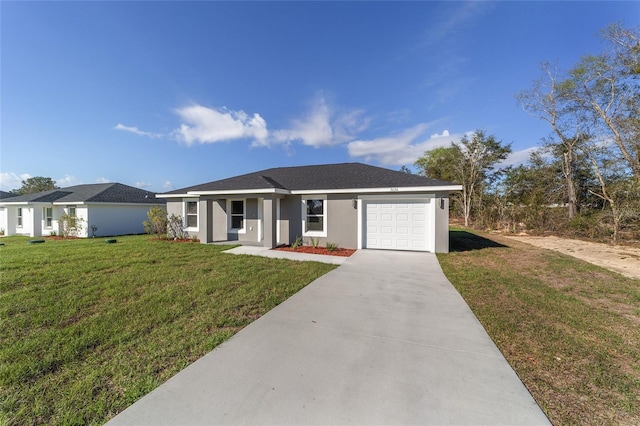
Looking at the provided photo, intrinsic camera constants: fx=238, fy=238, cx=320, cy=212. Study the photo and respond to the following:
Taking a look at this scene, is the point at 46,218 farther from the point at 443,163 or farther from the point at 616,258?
the point at 443,163

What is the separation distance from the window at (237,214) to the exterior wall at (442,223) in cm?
897

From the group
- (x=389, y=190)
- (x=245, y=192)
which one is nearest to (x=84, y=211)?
(x=245, y=192)

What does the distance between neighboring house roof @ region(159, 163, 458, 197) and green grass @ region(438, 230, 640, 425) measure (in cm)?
400

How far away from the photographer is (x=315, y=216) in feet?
35.5

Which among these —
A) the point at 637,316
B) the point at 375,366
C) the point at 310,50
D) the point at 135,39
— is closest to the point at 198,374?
the point at 375,366

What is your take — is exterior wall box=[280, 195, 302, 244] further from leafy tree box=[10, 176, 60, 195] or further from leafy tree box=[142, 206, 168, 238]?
leafy tree box=[10, 176, 60, 195]

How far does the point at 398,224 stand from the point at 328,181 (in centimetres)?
367

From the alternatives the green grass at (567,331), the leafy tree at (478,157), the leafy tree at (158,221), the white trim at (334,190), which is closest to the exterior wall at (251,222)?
the white trim at (334,190)

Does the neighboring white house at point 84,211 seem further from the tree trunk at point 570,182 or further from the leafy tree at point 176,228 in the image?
the tree trunk at point 570,182

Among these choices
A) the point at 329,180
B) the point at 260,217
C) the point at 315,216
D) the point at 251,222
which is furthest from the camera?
the point at 251,222

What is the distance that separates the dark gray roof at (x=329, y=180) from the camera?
32.4 ft

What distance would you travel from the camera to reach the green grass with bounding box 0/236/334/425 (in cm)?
216

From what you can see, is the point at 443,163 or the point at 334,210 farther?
the point at 443,163

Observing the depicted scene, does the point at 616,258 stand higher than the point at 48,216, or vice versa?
the point at 48,216
